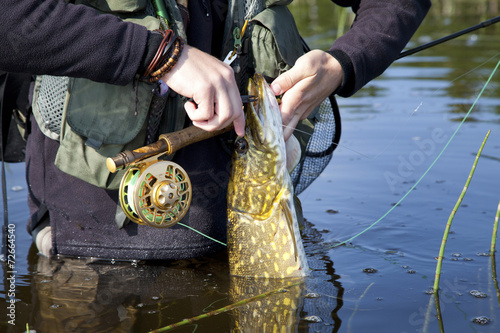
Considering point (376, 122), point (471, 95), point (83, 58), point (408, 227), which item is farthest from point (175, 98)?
point (471, 95)

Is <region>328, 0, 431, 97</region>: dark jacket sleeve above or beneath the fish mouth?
above

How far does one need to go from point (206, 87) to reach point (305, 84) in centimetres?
58

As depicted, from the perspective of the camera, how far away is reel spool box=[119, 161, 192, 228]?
2512 millimetres

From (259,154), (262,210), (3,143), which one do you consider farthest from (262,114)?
(3,143)

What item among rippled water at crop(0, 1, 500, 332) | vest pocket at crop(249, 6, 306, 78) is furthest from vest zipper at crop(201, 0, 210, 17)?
rippled water at crop(0, 1, 500, 332)

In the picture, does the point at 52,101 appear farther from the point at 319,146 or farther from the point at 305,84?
the point at 319,146

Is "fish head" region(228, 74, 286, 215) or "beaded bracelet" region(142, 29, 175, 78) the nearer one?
"beaded bracelet" region(142, 29, 175, 78)

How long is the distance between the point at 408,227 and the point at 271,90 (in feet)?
4.68

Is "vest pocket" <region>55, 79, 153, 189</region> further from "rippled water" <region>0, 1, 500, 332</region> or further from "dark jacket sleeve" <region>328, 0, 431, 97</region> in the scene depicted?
"dark jacket sleeve" <region>328, 0, 431, 97</region>

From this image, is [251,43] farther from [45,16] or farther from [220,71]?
[45,16]

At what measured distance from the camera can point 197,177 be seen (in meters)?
3.09

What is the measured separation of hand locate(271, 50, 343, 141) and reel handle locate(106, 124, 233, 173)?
1.29ft

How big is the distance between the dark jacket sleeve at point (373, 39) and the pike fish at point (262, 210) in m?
0.48

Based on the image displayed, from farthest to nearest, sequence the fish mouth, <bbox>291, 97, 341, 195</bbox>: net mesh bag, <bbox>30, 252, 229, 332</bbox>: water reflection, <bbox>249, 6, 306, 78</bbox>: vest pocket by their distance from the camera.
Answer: <bbox>291, 97, 341, 195</bbox>: net mesh bag < <bbox>249, 6, 306, 78</bbox>: vest pocket < the fish mouth < <bbox>30, 252, 229, 332</bbox>: water reflection
